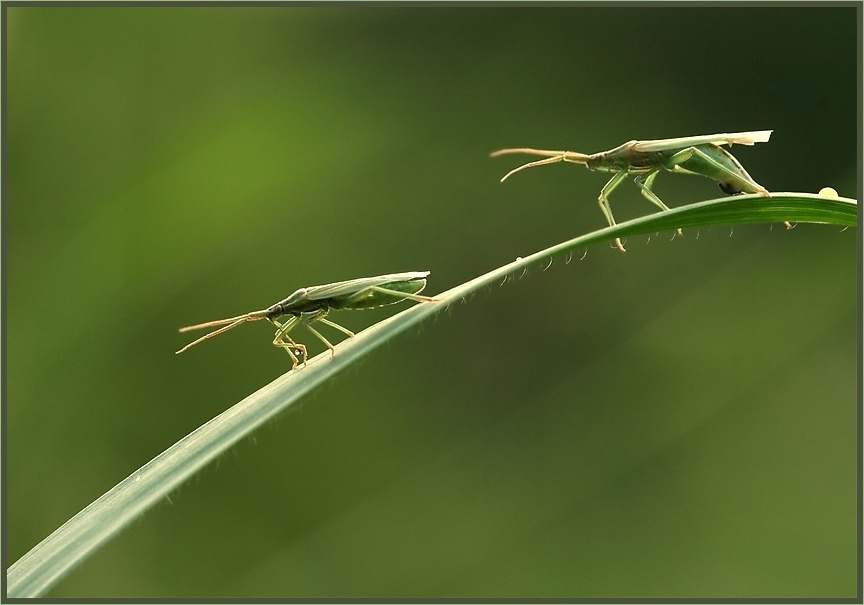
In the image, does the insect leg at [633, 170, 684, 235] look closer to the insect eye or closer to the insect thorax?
the insect eye

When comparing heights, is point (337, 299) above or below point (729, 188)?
above

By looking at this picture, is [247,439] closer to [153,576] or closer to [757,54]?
[153,576]

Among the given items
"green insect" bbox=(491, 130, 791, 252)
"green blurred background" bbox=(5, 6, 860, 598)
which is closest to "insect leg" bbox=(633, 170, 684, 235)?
"green insect" bbox=(491, 130, 791, 252)

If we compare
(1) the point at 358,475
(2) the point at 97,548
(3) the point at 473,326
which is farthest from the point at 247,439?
(3) the point at 473,326

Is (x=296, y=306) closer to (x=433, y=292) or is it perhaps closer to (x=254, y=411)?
(x=254, y=411)

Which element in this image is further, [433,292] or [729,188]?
[433,292]

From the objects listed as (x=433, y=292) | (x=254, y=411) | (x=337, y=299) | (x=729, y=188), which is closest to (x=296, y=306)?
(x=337, y=299)

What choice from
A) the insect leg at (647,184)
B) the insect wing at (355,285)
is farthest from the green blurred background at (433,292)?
the insect leg at (647,184)
